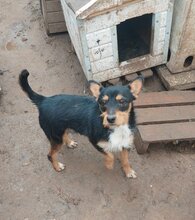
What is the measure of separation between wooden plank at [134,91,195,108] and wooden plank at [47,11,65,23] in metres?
2.16

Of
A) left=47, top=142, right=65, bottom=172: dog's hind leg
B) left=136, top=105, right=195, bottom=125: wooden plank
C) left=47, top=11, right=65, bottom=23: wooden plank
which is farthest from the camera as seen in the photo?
left=47, top=11, right=65, bottom=23: wooden plank

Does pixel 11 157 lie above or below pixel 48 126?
below

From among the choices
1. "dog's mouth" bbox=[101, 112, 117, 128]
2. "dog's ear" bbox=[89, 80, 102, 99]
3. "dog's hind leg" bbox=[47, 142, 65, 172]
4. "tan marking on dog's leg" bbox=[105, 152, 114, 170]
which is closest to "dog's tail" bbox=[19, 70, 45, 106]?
"dog's hind leg" bbox=[47, 142, 65, 172]

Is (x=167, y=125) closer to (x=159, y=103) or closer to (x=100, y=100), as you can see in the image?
(x=159, y=103)

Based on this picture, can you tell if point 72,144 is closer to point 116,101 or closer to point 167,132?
point 167,132

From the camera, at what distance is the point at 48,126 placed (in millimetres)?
3729

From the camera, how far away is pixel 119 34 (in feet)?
18.0

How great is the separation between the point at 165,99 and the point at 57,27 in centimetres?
252

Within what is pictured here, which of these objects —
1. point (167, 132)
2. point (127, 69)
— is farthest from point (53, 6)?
point (167, 132)

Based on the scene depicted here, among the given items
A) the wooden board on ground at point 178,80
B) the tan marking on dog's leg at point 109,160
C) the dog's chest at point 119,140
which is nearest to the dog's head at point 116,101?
the dog's chest at point 119,140

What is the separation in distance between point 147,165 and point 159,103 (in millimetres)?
872

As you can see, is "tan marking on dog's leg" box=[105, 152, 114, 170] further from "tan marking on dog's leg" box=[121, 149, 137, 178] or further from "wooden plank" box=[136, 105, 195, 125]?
"wooden plank" box=[136, 105, 195, 125]

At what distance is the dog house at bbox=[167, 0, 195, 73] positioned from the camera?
4.45m

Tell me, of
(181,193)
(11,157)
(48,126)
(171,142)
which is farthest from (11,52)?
(181,193)
